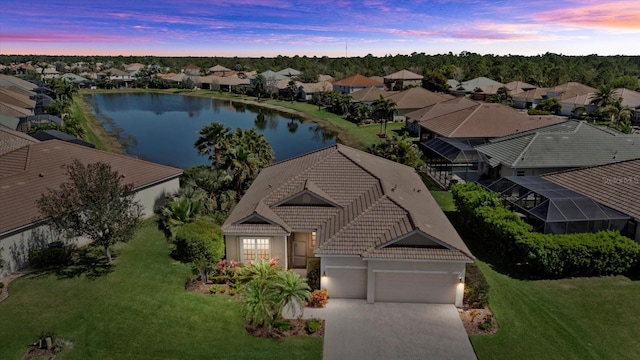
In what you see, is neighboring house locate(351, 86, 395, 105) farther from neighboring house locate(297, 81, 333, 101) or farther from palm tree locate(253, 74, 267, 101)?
palm tree locate(253, 74, 267, 101)

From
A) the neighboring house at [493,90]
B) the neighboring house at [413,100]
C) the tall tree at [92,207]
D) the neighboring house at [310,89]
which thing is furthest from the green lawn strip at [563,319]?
the neighboring house at [310,89]

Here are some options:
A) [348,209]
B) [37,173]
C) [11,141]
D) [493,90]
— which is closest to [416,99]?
[493,90]

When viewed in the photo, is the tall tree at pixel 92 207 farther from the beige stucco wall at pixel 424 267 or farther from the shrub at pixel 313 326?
the beige stucco wall at pixel 424 267

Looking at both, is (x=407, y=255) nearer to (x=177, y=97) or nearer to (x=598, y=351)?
(x=598, y=351)

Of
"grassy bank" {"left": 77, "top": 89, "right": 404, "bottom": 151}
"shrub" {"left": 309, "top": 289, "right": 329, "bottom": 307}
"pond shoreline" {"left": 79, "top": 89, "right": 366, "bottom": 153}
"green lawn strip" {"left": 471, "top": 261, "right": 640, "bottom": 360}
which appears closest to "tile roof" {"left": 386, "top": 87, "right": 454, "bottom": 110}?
"grassy bank" {"left": 77, "top": 89, "right": 404, "bottom": 151}

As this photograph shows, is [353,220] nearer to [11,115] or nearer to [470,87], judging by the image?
[11,115]

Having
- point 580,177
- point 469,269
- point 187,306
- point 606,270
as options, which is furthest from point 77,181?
point 580,177
